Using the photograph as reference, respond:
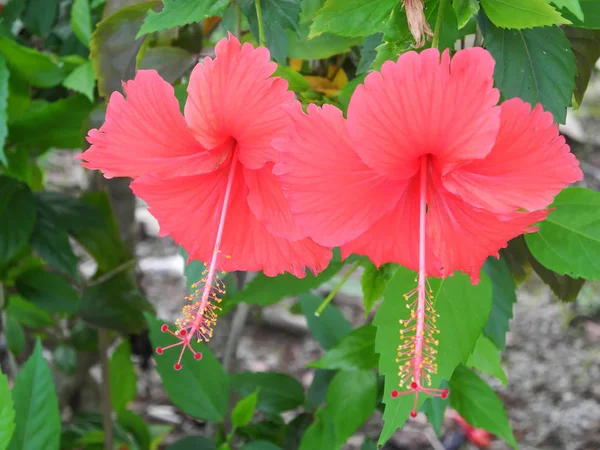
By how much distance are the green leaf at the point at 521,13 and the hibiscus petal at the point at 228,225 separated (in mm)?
252

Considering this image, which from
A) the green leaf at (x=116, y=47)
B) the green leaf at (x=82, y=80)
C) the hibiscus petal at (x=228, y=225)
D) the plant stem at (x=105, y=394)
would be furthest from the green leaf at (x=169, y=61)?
the plant stem at (x=105, y=394)

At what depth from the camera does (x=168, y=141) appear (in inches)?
23.3

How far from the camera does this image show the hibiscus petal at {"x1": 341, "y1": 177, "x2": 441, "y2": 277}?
574mm

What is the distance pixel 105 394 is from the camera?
1438mm

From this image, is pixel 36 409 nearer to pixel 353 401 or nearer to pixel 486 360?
pixel 353 401

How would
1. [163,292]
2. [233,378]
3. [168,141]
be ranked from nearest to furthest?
[168,141] → [233,378] → [163,292]

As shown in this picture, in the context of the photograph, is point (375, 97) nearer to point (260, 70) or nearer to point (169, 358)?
point (260, 70)

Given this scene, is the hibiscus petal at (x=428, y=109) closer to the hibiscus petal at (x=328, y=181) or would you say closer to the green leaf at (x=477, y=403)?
the hibiscus petal at (x=328, y=181)

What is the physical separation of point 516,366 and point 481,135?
A: 1.95 metres

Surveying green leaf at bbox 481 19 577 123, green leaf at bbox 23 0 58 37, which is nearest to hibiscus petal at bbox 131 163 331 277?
green leaf at bbox 481 19 577 123

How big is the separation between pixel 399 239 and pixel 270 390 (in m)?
0.68

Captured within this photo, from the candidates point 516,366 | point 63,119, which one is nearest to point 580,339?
Result: point 516,366

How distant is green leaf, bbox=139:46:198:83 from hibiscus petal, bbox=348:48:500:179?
0.42 m

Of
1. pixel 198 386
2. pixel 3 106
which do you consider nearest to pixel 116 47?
pixel 3 106
